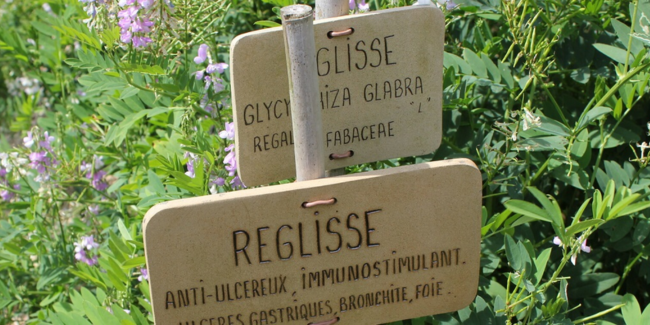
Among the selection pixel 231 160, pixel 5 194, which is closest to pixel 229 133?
pixel 231 160

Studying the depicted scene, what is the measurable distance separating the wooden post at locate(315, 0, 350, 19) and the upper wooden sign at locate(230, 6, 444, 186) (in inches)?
2.0

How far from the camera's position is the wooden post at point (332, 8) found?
115cm

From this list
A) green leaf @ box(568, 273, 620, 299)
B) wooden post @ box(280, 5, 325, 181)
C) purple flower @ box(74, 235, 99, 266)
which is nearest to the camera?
wooden post @ box(280, 5, 325, 181)

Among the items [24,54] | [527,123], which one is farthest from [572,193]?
[24,54]

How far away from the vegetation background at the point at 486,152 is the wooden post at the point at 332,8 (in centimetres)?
32

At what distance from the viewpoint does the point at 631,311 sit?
1430 millimetres

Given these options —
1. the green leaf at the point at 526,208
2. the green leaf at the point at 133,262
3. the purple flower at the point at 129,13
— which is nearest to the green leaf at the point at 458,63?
the green leaf at the point at 526,208

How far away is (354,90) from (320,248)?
10.7 inches

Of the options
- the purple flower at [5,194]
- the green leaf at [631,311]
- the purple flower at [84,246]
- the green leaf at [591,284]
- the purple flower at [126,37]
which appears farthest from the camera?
the purple flower at [5,194]

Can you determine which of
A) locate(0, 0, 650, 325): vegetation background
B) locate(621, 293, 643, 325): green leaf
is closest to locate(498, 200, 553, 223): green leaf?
locate(0, 0, 650, 325): vegetation background

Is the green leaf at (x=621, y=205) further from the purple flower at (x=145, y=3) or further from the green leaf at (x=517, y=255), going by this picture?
the purple flower at (x=145, y=3)

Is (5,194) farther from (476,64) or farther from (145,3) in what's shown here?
(476,64)

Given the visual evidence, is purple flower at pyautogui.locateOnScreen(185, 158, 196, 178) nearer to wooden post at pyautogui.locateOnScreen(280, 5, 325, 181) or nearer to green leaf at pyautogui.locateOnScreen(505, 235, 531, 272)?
wooden post at pyautogui.locateOnScreen(280, 5, 325, 181)

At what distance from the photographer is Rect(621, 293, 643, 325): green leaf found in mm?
1405
